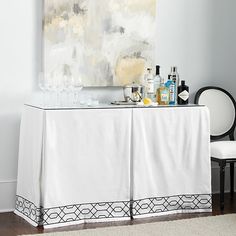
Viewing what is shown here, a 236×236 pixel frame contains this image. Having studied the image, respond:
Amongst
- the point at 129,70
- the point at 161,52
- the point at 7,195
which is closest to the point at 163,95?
the point at 129,70

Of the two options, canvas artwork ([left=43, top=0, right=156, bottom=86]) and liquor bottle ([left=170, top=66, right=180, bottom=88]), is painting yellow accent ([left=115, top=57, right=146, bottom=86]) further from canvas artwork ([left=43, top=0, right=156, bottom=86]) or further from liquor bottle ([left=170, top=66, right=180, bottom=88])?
liquor bottle ([left=170, top=66, right=180, bottom=88])

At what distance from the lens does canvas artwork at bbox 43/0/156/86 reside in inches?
188

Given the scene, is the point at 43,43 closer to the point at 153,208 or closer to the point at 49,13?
the point at 49,13

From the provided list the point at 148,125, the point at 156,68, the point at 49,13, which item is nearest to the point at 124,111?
the point at 148,125

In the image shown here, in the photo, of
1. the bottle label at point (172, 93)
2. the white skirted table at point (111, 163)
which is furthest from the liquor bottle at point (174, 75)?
A: the white skirted table at point (111, 163)

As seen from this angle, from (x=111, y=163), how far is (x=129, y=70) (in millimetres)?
880

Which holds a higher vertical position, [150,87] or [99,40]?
[99,40]

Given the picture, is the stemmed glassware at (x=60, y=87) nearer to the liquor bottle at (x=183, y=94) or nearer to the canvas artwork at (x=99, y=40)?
the canvas artwork at (x=99, y=40)

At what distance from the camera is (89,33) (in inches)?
192

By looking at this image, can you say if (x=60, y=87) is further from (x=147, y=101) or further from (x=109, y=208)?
(x=109, y=208)

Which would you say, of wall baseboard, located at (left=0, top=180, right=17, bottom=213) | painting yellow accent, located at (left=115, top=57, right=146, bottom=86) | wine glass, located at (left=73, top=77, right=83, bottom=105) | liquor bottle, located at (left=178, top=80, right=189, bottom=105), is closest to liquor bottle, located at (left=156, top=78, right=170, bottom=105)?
liquor bottle, located at (left=178, top=80, right=189, bottom=105)

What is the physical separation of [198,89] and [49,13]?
4.79 feet

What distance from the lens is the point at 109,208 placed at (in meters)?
4.59

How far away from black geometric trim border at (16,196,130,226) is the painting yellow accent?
40.0 inches
